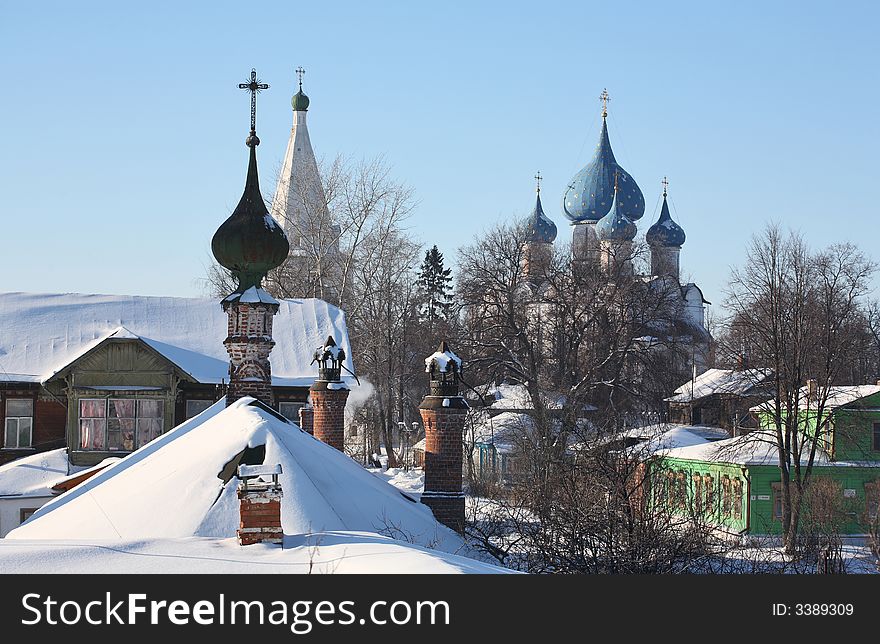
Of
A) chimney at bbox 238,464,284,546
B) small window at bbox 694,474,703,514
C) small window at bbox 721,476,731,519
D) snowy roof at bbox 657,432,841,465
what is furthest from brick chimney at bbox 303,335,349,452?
snowy roof at bbox 657,432,841,465

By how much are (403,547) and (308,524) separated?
10.1 feet

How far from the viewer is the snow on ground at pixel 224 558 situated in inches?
289

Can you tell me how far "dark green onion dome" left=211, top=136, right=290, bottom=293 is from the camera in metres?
16.2

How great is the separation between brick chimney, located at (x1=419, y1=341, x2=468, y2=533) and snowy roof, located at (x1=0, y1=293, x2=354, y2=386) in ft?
41.4

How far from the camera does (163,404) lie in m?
26.9

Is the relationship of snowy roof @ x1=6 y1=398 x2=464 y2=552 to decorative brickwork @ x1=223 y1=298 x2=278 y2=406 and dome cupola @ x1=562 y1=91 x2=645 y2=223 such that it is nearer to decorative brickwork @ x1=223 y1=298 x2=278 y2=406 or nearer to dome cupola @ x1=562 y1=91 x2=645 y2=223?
decorative brickwork @ x1=223 y1=298 x2=278 y2=406

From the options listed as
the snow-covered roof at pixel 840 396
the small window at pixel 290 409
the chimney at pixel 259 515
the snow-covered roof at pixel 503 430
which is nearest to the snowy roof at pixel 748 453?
the snow-covered roof at pixel 840 396

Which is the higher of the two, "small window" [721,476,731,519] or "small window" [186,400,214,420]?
"small window" [186,400,214,420]

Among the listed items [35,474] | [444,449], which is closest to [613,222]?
[35,474]

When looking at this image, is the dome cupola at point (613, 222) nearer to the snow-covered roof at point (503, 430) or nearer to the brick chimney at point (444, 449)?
the snow-covered roof at point (503, 430)

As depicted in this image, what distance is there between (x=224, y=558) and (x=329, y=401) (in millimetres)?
10900
